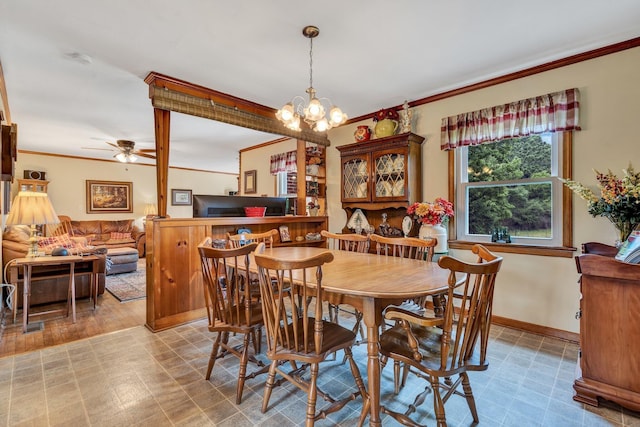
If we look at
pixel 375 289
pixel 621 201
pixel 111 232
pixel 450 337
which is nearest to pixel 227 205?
pixel 375 289

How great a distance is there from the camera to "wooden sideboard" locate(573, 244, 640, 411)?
168 cm

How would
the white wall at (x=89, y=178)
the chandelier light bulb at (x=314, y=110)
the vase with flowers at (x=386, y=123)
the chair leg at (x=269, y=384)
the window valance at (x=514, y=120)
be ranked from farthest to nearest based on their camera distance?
the white wall at (x=89, y=178) < the vase with flowers at (x=386, y=123) < the window valance at (x=514, y=120) < the chandelier light bulb at (x=314, y=110) < the chair leg at (x=269, y=384)

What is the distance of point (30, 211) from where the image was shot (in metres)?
3.02

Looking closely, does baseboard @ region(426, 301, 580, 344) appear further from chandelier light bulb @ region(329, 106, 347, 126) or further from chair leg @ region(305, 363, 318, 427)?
chandelier light bulb @ region(329, 106, 347, 126)

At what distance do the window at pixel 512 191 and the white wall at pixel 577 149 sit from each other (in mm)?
178

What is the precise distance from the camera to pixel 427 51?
2.56 m

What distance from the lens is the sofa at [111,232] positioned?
6.68 m

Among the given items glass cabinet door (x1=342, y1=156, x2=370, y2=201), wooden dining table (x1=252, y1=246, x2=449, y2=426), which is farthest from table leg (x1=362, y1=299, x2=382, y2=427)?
glass cabinet door (x1=342, y1=156, x2=370, y2=201)

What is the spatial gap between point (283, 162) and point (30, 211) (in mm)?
3264

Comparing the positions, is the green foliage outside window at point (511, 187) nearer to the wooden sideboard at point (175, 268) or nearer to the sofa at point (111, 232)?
the wooden sideboard at point (175, 268)

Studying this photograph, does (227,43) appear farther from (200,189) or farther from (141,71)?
(200,189)

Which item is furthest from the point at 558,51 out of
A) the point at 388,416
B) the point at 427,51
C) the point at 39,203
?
the point at 39,203

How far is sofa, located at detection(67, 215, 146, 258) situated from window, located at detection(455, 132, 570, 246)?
677 centimetres

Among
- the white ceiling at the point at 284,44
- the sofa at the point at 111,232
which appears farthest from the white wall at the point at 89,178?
the white ceiling at the point at 284,44
